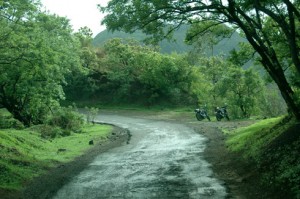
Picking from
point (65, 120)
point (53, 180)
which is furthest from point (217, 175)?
point (65, 120)

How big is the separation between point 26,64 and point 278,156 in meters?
17.6

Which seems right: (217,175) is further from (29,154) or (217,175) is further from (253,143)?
(29,154)

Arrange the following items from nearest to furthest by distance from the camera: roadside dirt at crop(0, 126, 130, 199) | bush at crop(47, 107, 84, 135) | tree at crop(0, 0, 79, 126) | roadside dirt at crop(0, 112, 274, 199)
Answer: roadside dirt at crop(0, 112, 274, 199) < roadside dirt at crop(0, 126, 130, 199) < tree at crop(0, 0, 79, 126) < bush at crop(47, 107, 84, 135)

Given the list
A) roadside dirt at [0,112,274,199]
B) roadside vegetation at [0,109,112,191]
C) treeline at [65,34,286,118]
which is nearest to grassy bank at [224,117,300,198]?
roadside dirt at [0,112,274,199]

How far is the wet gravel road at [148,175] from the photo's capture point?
459 inches

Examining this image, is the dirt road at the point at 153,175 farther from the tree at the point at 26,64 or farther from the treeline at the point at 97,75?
the tree at the point at 26,64

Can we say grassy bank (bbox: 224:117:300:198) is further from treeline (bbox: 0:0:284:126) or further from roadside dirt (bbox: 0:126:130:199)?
roadside dirt (bbox: 0:126:130:199)

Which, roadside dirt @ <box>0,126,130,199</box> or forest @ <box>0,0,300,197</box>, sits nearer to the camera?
roadside dirt @ <box>0,126,130,199</box>

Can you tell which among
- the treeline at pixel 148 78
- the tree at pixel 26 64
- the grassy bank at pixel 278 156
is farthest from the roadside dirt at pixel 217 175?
the treeline at pixel 148 78

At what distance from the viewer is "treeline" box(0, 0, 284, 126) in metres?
24.7

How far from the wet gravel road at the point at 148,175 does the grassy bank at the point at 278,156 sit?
1.53m

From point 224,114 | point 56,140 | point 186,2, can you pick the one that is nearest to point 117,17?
point 186,2

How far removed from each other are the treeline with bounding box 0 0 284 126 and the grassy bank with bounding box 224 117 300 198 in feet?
12.5

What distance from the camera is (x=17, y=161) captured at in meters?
16.6
